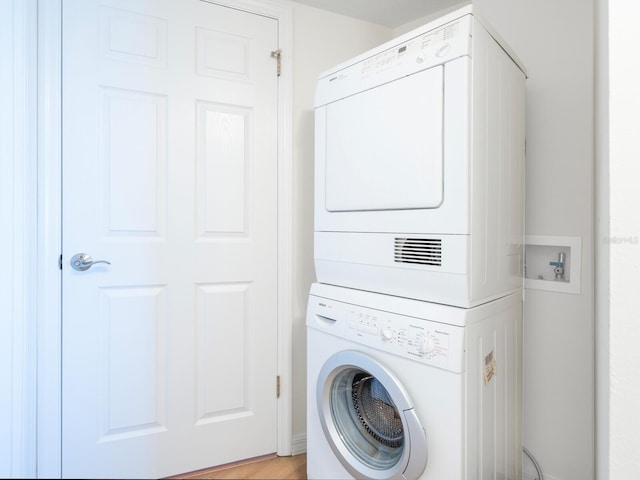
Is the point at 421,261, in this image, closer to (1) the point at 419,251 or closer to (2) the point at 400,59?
(1) the point at 419,251

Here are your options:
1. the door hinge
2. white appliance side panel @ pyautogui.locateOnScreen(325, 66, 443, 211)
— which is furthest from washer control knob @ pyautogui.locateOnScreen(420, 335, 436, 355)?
the door hinge

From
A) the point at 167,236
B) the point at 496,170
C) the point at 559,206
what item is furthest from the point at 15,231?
the point at 559,206

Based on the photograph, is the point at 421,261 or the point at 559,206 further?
the point at 559,206

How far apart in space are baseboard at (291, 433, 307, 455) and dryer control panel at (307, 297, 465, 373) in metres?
0.79

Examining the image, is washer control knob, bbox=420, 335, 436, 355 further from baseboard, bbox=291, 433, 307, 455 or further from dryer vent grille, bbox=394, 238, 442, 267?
baseboard, bbox=291, 433, 307, 455

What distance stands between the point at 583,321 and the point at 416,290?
2.40ft

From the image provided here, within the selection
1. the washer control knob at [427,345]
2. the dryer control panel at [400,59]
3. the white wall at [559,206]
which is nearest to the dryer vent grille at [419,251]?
the washer control knob at [427,345]

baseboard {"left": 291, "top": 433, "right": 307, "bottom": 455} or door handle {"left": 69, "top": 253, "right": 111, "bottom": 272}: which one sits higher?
door handle {"left": 69, "top": 253, "right": 111, "bottom": 272}

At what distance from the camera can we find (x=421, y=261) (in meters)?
1.22

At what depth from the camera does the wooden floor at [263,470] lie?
5.71ft

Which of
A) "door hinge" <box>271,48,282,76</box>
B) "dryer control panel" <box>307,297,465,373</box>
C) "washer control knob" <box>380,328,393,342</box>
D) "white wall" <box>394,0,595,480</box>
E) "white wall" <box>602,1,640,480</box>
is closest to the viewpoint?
"white wall" <box>602,1,640,480</box>

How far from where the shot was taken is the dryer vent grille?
3.86 feet

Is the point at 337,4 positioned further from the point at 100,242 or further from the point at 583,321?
the point at 583,321

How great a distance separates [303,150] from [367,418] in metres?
1.27
